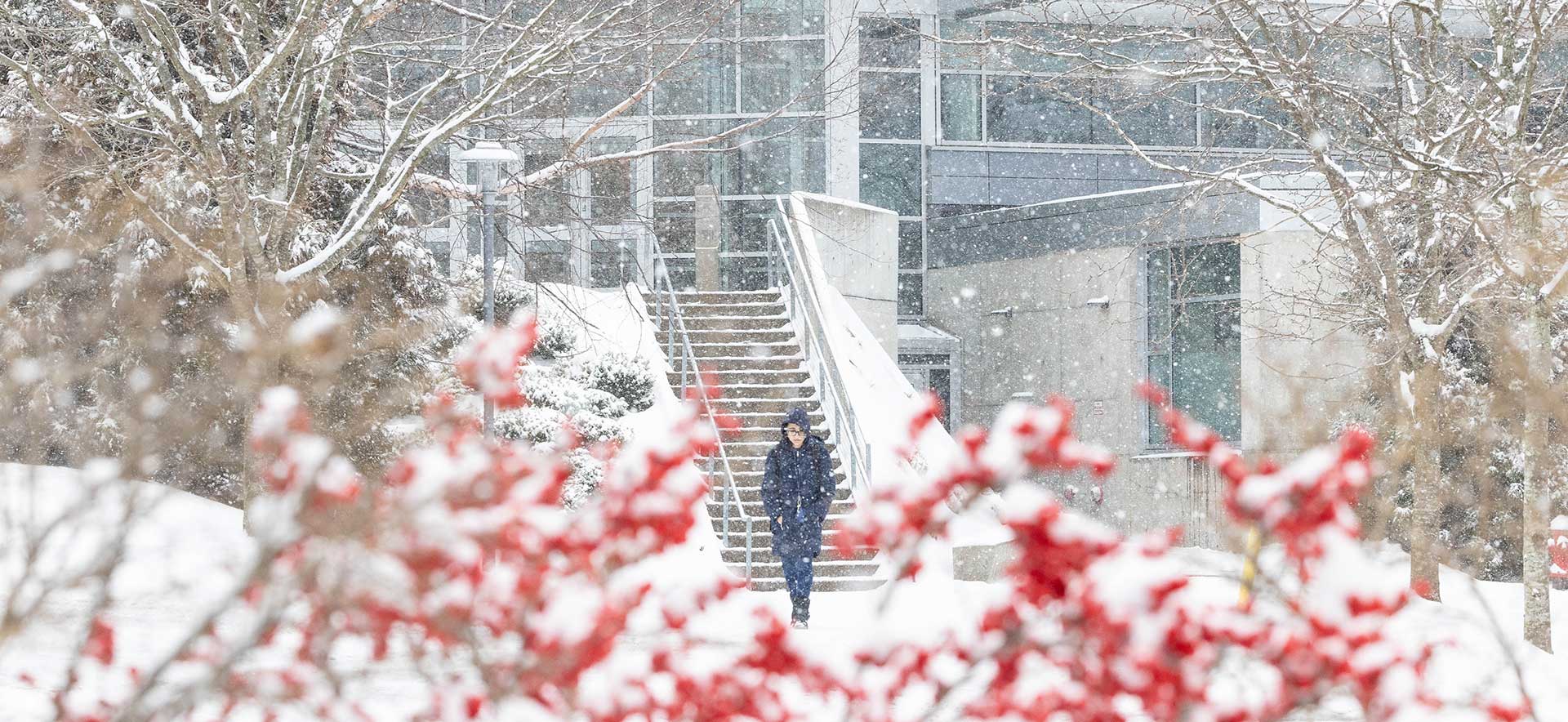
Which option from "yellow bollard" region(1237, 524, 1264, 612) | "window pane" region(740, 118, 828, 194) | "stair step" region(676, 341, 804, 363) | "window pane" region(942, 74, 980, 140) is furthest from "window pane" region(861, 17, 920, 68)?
"yellow bollard" region(1237, 524, 1264, 612)

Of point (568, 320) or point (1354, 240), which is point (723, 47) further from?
point (1354, 240)

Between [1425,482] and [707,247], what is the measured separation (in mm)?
11064

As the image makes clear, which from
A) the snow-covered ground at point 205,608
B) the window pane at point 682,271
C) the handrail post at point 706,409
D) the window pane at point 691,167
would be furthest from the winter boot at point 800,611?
the window pane at point 682,271

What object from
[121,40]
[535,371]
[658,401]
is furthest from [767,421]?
[121,40]

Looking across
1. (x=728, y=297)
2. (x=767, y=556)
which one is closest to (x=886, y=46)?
(x=728, y=297)

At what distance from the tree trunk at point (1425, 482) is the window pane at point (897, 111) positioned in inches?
532

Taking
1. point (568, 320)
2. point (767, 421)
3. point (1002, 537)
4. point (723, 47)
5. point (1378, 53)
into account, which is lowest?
point (1002, 537)

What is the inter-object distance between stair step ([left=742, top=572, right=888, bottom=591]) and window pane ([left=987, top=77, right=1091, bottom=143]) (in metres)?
13.8

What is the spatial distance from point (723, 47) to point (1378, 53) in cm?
1427

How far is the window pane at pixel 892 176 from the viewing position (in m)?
25.7

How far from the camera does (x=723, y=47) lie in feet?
78.7

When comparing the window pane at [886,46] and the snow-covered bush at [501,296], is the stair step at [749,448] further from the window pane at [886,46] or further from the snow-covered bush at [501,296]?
the window pane at [886,46]

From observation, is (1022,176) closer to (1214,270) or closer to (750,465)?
(1214,270)

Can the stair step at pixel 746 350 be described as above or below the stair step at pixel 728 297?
below
